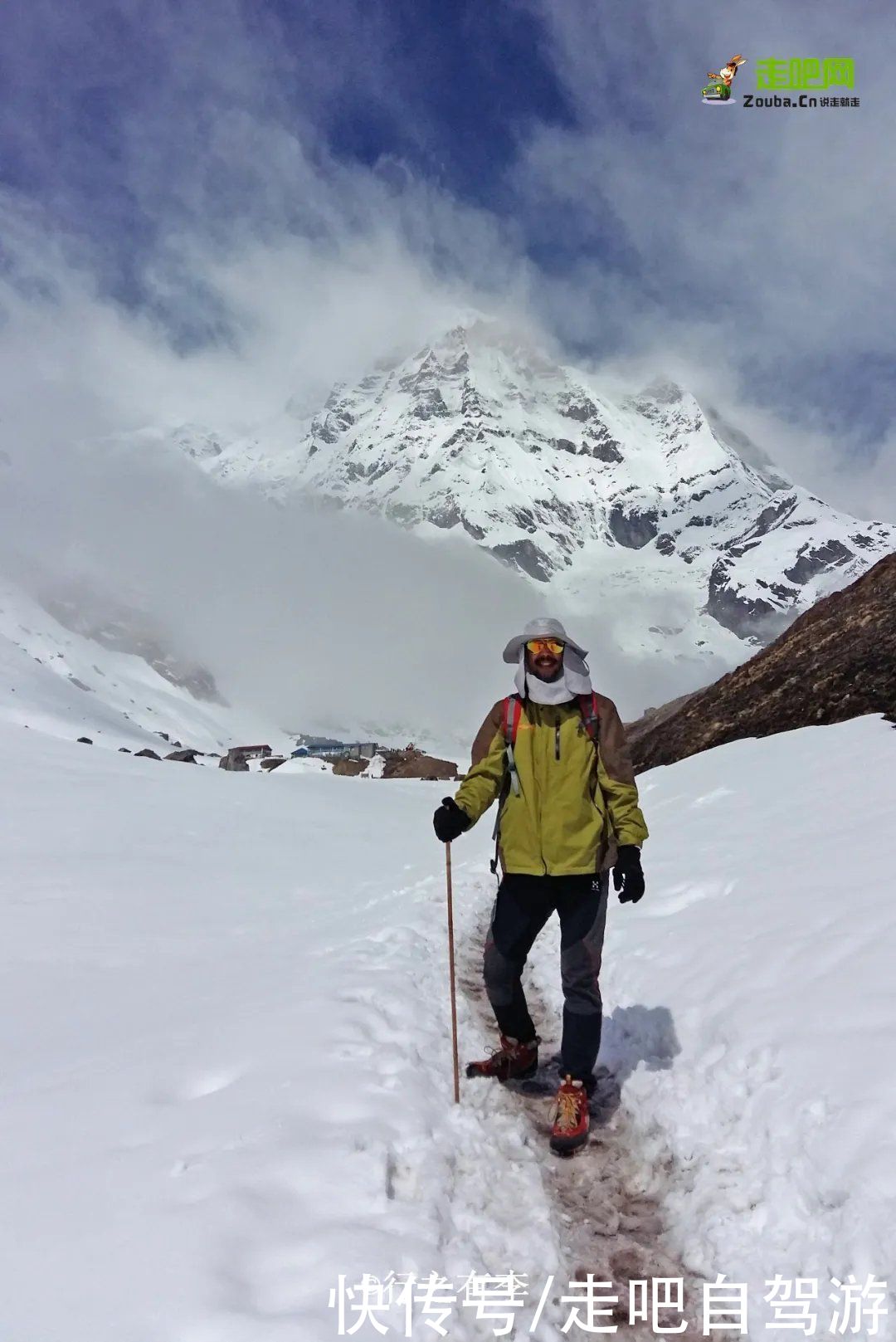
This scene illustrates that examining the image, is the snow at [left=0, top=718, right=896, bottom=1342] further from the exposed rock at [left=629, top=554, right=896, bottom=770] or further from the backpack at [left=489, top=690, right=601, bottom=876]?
the exposed rock at [left=629, top=554, right=896, bottom=770]

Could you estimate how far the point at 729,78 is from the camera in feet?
143

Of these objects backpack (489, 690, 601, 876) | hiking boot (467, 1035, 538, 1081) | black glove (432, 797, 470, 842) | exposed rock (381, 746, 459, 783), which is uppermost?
exposed rock (381, 746, 459, 783)

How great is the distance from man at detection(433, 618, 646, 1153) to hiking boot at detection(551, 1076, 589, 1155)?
13 millimetres

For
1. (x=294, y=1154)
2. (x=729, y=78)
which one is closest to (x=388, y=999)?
(x=294, y=1154)

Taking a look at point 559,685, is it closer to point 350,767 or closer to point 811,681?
point 811,681

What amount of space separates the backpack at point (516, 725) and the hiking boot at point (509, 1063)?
1369 millimetres

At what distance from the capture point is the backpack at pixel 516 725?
539 cm

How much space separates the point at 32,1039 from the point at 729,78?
178 feet

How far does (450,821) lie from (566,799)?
2.59 ft

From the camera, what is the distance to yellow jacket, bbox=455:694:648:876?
526 centimetres

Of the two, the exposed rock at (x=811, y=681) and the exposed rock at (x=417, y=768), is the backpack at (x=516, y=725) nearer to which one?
the exposed rock at (x=811, y=681)

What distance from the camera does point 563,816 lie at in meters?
5.27
